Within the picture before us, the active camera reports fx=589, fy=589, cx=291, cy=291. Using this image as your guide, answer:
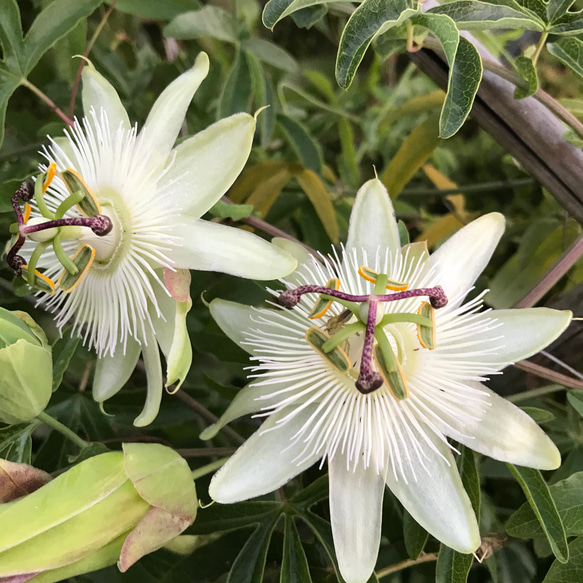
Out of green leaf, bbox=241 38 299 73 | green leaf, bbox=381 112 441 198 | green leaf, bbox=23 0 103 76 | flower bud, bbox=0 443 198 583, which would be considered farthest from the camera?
green leaf, bbox=241 38 299 73

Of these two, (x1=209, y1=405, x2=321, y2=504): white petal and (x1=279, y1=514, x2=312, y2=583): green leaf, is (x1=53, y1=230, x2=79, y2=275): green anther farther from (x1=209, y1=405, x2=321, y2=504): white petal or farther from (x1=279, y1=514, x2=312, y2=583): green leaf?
(x1=279, y1=514, x2=312, y2=583): green leaf

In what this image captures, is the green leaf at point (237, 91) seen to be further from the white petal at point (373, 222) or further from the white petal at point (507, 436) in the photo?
the white petal at point (507, 436)

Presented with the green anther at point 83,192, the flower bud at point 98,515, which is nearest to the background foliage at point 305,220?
the flower bud at point 98,515

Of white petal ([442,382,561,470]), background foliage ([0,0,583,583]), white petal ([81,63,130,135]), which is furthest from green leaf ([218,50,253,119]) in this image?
white petal ([442,382,561,470])

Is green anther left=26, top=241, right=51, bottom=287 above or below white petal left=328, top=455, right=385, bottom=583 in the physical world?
above

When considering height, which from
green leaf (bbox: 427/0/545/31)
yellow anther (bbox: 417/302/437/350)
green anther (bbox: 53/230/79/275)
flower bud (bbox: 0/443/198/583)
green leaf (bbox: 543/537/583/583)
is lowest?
flower bud (bbox: 0/443/198/583)
